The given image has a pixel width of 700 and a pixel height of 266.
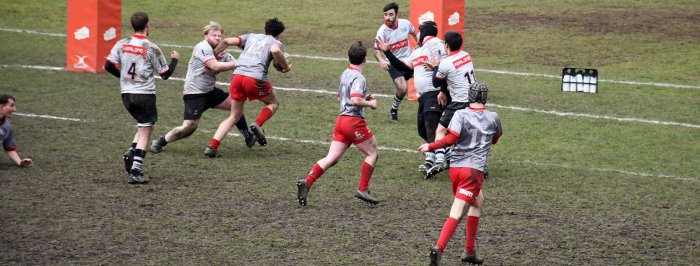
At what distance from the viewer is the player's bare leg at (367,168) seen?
13.3 meters

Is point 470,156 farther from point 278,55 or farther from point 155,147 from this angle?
point 155,147

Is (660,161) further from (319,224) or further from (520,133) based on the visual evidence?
(319,224)

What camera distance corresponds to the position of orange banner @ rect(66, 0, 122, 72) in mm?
24359

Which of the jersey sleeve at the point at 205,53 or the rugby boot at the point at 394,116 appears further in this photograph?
the rugby boot at the point at 394,116

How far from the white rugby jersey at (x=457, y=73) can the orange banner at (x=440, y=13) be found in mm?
7490

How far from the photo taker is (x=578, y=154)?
16688 mm

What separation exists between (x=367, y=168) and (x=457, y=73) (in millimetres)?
1965

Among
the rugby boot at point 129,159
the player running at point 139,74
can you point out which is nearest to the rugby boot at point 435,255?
the player running at point 139,74

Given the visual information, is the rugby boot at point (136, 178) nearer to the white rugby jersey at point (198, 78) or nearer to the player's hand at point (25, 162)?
the player's hand at point (25, 162)

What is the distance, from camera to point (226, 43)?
15727 millimetres

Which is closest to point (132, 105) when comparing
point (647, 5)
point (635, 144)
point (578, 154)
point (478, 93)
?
point (478, 93)

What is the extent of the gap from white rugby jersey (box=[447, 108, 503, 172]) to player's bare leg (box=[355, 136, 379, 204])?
8.05 feet

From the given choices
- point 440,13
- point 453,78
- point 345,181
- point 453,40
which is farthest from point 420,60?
point 440,13

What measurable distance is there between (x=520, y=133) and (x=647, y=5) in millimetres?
17552
